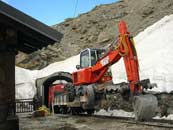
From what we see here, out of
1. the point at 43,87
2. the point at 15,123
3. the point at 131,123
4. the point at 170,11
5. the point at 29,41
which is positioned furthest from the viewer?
the point at 170,11

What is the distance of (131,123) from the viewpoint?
1692cm

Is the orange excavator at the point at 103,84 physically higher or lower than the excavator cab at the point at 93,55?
lower

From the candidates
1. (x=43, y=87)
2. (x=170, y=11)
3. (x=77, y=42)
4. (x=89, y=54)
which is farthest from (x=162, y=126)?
(x=77, y=42)

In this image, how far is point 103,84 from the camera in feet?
73.0

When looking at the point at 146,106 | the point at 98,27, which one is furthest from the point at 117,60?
the point at 98,27

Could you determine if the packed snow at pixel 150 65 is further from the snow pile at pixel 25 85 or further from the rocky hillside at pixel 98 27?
the rocky hillside at pixel 98 27

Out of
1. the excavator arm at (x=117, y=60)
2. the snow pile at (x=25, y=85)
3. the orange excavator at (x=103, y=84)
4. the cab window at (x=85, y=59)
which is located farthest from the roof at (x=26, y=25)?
Result: the snow pile at (x=25, y=85)

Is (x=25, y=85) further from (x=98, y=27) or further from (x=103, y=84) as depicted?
(x=98, y=27)

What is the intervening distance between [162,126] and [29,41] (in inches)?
209

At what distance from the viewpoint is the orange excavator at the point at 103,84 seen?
55.0 ft

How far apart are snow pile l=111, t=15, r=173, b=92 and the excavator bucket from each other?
1033 cm

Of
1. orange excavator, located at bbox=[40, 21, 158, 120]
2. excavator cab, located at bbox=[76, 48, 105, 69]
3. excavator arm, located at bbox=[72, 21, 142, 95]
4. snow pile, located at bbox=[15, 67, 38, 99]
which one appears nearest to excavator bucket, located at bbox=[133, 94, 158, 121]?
orange excavator, located at bbox=[40, 21, 158, 120]

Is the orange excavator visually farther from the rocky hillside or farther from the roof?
the rocky hillside

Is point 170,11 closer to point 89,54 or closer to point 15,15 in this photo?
point 89,54
